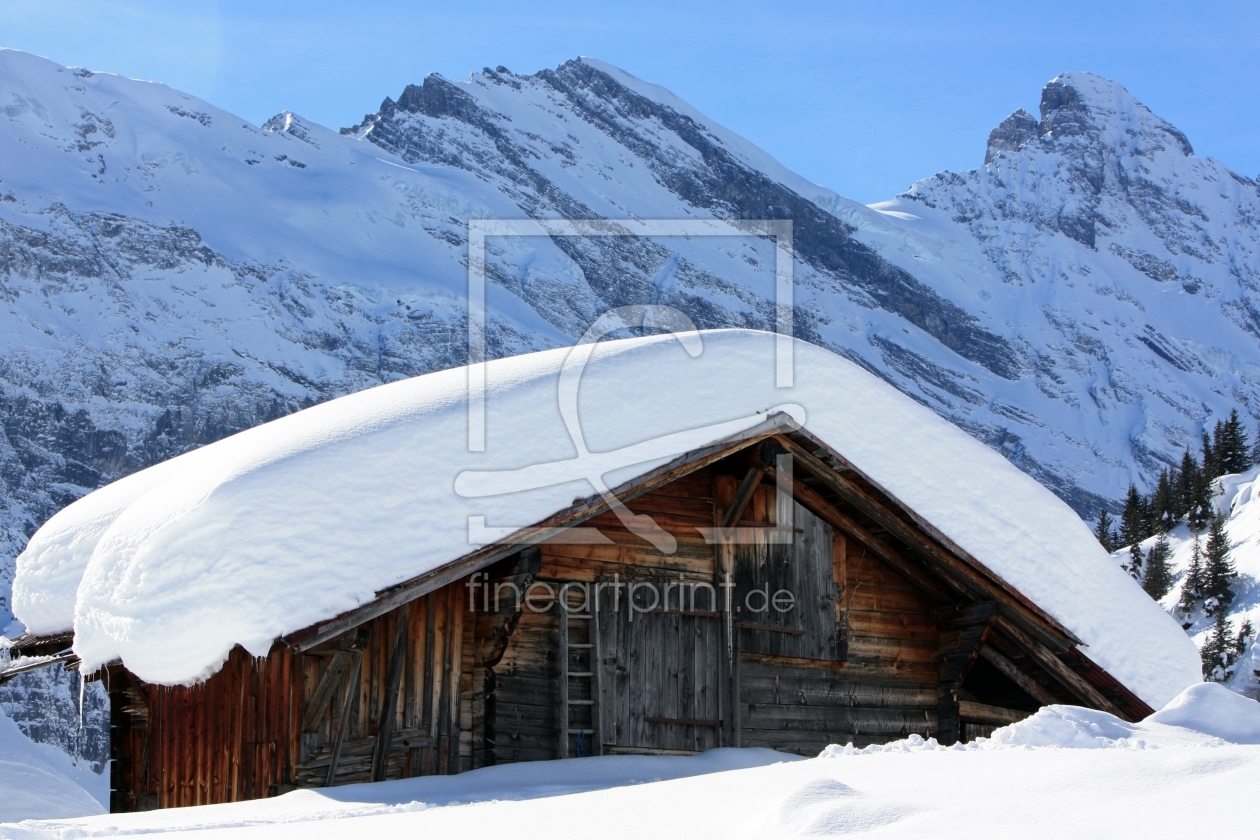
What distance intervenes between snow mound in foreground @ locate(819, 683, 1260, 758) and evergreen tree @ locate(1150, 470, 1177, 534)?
5354cm

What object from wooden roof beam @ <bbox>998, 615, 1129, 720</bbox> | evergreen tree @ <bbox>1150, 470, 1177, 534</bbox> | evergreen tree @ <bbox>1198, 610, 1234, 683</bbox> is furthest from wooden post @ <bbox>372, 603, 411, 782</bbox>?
evergreen tree @ <bbox>1150, 470, 1177, 534</bbox>

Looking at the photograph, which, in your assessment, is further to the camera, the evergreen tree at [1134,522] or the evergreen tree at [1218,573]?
the evergreen tree at [1134,522]

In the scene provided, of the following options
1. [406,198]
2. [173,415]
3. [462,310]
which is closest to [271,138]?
[406,198]

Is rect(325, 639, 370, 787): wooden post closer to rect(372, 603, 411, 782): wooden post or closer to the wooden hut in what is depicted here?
the wooden hut

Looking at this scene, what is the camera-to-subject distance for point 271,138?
589 feet

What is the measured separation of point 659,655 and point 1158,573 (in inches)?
1849

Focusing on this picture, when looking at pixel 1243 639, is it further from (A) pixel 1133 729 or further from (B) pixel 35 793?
(A) pixel 1133 729

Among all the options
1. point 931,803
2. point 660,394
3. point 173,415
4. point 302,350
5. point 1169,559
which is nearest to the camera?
point 931,803

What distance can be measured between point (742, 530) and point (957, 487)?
189cm

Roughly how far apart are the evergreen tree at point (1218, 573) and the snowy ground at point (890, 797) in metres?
46.5

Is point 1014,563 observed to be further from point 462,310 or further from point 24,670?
point 462,310

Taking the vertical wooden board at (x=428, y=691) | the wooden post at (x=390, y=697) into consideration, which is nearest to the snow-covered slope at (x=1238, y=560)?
the vertical wooden board at (x=428, y=691)

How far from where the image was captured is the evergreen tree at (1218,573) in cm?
5134

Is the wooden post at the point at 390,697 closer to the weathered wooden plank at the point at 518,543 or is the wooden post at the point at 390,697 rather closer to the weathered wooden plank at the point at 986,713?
the weathered wooden plank at the point at 518,543
